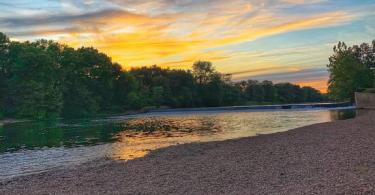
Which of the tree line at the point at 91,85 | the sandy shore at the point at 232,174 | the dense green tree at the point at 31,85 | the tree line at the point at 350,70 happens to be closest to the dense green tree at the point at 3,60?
the tree line at the point at 91,85

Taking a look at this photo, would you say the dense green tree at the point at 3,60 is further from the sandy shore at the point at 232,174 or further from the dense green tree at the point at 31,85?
the sandy shore at the point at 232,174

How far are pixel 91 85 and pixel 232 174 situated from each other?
126 metres

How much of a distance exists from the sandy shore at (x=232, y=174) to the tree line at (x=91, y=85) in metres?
91.7

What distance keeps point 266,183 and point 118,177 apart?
659cm

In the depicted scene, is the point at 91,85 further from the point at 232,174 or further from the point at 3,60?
the point at 232,174

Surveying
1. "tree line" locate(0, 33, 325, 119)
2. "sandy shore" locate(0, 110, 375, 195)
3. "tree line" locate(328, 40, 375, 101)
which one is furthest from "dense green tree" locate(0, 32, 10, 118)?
"sandy shore" locate(0, 110, 375, 195)

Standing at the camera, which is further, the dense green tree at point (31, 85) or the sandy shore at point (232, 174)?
the dense green tree at point (31, 85)

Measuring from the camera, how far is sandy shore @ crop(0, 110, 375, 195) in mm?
13250

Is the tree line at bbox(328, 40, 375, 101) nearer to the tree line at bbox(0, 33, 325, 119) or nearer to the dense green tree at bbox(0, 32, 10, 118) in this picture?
the tree line at bbox(0, 33, 325, 119)

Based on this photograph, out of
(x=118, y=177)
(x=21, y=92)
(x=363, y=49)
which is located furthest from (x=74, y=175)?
(x=363, y=49)

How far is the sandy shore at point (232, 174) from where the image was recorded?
1325 centimetres

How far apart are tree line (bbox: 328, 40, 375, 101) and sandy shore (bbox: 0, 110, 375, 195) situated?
276ft

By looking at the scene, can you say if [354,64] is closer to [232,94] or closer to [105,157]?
[232,94]

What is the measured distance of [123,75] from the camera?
5679 inches
